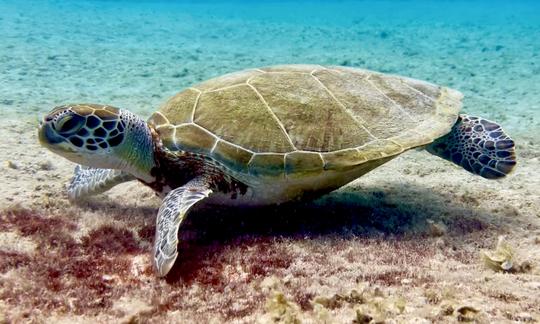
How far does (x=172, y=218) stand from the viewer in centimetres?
329

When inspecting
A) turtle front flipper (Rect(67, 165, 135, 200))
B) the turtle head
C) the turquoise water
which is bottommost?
the turquoise water

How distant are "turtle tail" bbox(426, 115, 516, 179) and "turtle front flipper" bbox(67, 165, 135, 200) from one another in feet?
11.8

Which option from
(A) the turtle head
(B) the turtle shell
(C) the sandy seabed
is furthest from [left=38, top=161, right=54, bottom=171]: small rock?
(B) the turtle shell

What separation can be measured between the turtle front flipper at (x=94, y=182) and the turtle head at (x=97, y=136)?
486 millimetres

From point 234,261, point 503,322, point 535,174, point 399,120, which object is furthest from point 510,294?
point 535,174

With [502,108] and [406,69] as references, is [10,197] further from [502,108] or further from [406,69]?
[406,69]

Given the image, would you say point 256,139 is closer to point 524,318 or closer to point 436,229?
point 436,229

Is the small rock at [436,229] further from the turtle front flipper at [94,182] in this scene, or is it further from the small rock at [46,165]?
the small rock at [46,165]

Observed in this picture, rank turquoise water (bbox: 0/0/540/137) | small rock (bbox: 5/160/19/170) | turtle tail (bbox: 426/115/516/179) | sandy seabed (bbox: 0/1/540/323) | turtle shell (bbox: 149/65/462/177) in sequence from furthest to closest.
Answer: turquoise water (bbox: 0/0/540/137)
small rock (bbox: 5/160/19/170)
turtle tail (bbox: 426/115/516/179)
turtle shell (bbox: 149/65/462/177)
sandy seabed (bbox: 0/1/540/323)

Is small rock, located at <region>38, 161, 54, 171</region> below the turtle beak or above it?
below

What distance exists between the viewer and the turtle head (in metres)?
3.56

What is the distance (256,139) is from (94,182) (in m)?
1.89

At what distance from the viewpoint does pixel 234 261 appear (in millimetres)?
3137

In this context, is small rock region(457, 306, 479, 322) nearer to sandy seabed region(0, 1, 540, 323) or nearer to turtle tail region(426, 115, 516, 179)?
sandy seabed region(0, 1, 540, 323)
